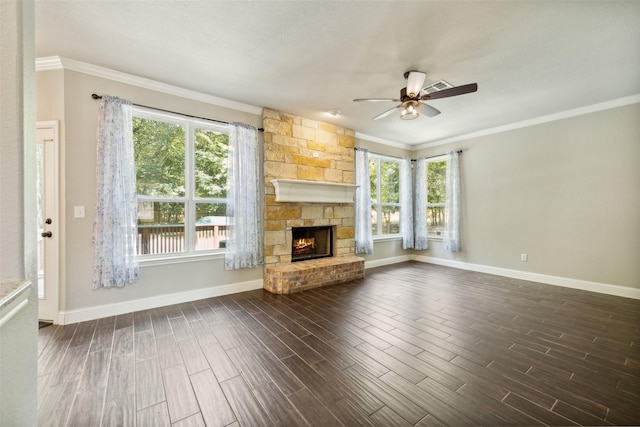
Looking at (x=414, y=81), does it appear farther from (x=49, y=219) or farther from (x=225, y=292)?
(x=49, y=219)

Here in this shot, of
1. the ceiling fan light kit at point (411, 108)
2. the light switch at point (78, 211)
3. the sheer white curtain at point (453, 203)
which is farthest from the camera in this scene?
the sheer white curtain at point (453, 203)

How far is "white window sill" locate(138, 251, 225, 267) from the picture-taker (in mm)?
3215

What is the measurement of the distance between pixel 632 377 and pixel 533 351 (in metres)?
0.56

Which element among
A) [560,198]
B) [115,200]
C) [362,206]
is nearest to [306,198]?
[362,206]

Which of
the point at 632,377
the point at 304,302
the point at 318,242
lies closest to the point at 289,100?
the point at 318,242

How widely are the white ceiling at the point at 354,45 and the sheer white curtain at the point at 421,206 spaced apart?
7.92ft

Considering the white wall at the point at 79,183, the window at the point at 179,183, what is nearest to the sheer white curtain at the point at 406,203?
the window at the point at 179,183

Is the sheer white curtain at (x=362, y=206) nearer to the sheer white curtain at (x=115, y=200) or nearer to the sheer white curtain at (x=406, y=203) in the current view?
the sheer white curtain at (x=406, y=203)

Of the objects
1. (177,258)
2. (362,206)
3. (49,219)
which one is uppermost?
(362,206)

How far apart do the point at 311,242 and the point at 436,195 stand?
10.6 ft

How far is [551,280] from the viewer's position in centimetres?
430

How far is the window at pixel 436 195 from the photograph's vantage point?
5.88m

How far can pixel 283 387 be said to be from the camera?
1783 millimetres

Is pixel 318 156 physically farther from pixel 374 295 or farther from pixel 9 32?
pixel 9 32
